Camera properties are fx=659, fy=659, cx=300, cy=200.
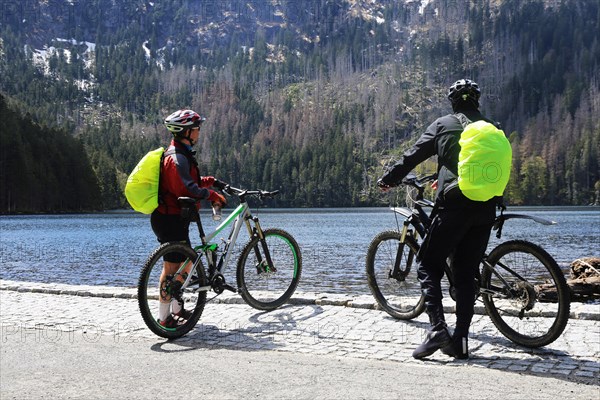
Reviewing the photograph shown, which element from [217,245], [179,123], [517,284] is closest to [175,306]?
[217,245]

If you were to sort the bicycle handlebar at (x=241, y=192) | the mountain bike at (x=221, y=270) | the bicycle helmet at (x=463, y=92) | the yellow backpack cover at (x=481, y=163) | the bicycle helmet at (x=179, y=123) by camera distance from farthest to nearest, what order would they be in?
1. the bicycle handlebar at (x=241, y=192)
2. the bicycle helmet at (x=179, y=123)
3. the mountain bike at (x=221, y=270)
4. the bicycle helmet at (x=463, y=92)
5. the yellow backpack cover at (x=481, y=163)

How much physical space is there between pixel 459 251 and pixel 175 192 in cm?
345

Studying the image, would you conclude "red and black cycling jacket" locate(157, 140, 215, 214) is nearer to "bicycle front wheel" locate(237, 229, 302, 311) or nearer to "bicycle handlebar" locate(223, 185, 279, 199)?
"bicycle handlebar" locate(223, 185, 279, 199)

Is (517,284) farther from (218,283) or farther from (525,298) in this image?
(218,283)

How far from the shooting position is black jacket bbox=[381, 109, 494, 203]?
6699mm

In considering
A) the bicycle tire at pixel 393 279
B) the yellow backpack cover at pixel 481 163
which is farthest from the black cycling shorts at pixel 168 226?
the yellow backpack cover at pixel 481 163

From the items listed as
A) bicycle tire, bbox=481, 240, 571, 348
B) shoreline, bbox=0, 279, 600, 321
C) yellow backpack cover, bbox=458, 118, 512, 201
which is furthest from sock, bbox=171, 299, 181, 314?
yellow backpack cover, bbox=458, 118, 512, 201

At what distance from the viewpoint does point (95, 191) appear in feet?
431

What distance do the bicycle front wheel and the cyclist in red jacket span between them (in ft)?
4.34

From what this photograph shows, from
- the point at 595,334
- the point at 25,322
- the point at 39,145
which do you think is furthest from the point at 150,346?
the point at 39,145

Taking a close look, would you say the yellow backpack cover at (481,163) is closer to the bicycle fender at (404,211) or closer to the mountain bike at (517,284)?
the mountain bike at (517,284)

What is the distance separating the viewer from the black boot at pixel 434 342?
21.3ft

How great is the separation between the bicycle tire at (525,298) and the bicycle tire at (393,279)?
128 centimetres

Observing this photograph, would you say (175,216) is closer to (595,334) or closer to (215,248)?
(215,248)
